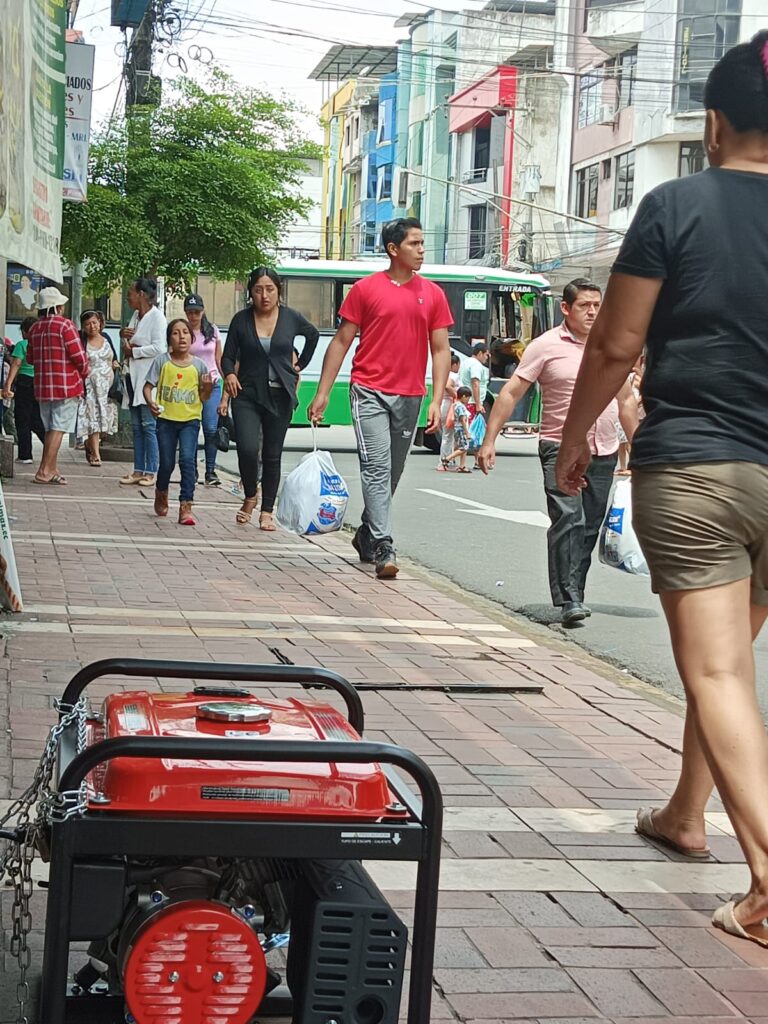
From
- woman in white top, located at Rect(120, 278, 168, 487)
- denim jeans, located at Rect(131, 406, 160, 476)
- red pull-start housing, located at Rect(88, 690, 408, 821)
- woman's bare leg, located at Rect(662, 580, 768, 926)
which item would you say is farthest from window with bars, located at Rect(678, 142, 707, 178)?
red pull-start housing, located at Rect(88, 690, 408, 821)

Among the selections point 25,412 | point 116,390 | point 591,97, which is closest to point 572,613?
point 116,390

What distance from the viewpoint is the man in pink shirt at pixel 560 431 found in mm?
8445

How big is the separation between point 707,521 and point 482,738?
2.02 metres

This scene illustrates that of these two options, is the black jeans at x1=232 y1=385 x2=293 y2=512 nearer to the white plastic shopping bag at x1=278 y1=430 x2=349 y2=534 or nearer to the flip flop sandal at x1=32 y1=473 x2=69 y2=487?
the white plastic shopping bag at x1=278 y1=430 x2=349 y2=534

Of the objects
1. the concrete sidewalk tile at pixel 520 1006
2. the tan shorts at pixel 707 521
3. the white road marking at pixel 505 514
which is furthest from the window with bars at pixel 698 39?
the concrete sidewalk tile at pixel 520 1006

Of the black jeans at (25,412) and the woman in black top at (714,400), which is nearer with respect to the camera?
the woman in black top at (714,400)

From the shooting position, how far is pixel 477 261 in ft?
202

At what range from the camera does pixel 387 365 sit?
31.7 feet

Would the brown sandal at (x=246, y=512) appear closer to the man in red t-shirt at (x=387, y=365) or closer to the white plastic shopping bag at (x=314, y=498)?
the white plastic shopping bag at (x=314, y=498)

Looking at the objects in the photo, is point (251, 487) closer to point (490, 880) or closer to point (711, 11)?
point (490, 880)

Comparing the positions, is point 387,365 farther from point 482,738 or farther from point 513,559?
point 482,738

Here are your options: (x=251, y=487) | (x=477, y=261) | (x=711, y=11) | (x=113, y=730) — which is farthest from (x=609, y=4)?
(x=113, y=730)

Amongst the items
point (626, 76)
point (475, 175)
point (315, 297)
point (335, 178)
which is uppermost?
point (335, 178)

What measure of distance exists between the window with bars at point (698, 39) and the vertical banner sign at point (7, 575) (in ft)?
132
